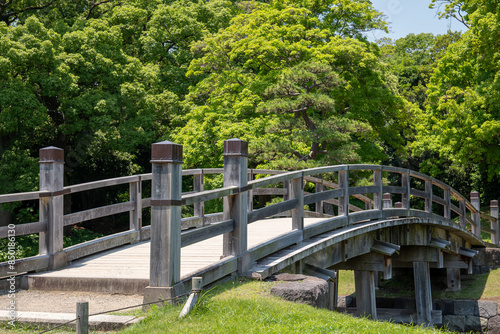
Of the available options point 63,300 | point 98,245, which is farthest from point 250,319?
point 98,245

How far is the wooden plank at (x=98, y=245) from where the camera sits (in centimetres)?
734

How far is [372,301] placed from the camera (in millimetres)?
11492

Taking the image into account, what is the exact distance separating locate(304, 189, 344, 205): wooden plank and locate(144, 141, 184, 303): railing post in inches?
139

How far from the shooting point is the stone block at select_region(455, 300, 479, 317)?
15.8 metres

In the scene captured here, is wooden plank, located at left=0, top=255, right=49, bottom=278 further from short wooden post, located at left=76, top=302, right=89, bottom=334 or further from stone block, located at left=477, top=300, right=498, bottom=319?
stone block, located at left=477, top=300, right=498, bottom=319

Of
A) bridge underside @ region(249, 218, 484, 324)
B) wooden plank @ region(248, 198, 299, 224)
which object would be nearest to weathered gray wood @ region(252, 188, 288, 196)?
bridge underside @ region(249, 218, 484, 324)

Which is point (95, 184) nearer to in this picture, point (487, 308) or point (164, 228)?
point (164, 228)

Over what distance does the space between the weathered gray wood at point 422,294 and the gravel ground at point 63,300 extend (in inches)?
434

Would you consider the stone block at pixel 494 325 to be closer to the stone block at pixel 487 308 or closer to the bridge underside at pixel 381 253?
the stone block at pixel 487 308

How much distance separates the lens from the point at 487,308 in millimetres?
15648

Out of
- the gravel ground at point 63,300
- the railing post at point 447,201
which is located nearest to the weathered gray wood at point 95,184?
the gravel ground at point 63,300

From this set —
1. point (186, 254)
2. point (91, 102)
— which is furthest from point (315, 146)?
point (186, 254)

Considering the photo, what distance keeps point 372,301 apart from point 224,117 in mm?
11036

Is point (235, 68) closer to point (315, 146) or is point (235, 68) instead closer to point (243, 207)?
point (315, 146)
